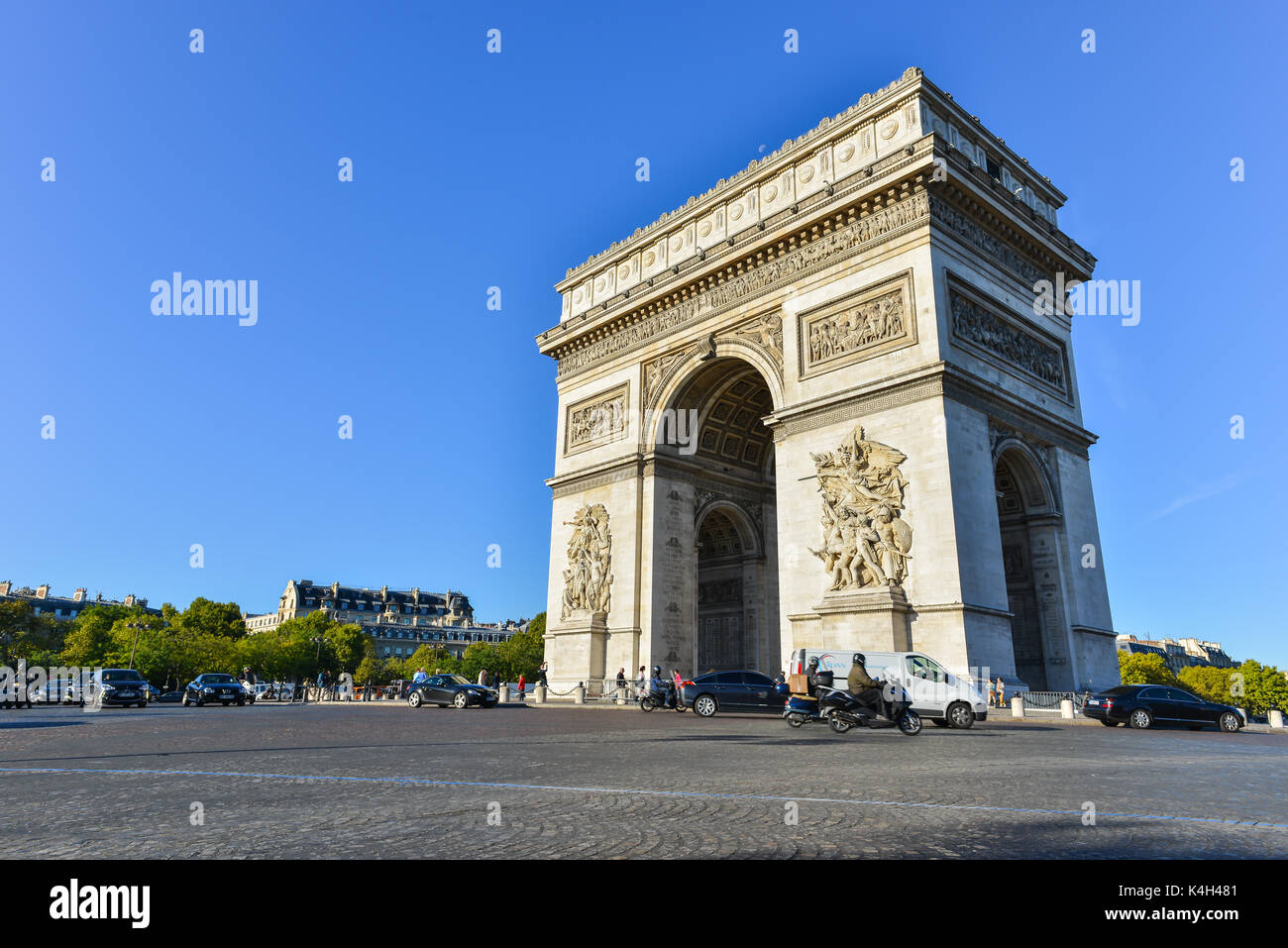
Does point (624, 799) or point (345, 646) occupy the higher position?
point (345, 646)

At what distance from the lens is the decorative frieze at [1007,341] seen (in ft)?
71.2

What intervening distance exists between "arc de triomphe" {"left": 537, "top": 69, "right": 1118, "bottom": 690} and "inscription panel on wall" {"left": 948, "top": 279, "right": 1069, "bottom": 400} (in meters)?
0.11

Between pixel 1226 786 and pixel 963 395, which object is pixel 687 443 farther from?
pixel 1226 786

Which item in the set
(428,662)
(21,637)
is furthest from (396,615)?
(21,637)

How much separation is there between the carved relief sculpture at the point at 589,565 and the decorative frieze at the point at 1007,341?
45.1 ft

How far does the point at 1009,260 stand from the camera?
79.4ft

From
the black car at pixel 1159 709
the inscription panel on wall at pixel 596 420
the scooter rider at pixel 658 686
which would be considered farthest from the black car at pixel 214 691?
the black car at pixel 1159 709

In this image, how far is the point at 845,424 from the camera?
22.0m

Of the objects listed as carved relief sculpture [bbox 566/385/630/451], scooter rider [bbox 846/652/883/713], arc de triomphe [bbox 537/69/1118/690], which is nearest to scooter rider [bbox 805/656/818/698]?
scooter rider [bbox 846/652/883/713]

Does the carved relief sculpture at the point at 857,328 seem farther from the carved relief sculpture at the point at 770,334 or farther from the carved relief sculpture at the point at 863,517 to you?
the carved relief sculpture at the point at 863,517

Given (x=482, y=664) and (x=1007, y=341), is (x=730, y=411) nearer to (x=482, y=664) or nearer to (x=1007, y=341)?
(x=1007, y=341)

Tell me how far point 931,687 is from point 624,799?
1224 centimetres

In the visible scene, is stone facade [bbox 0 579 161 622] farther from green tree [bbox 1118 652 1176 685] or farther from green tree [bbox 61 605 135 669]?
green tree [bbox 1118 652 1176 685]
